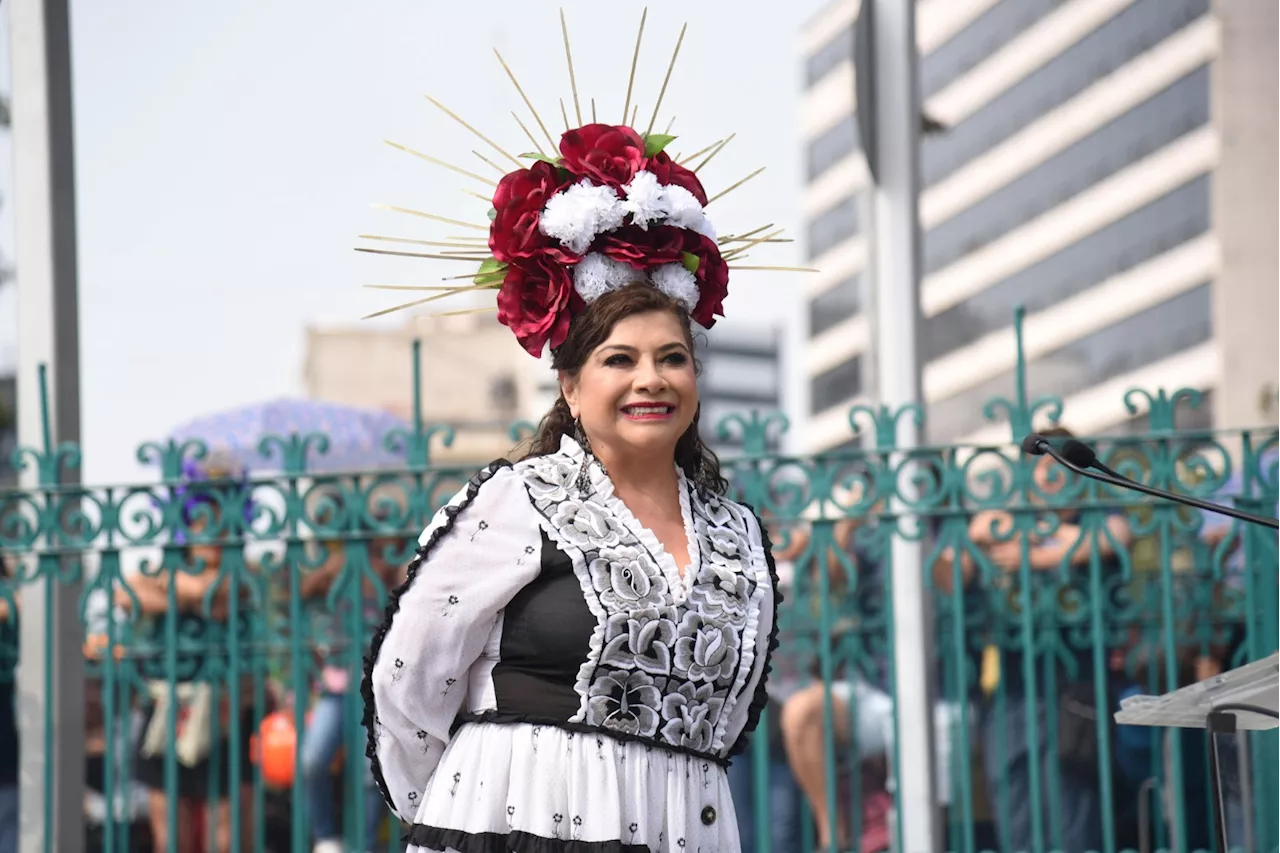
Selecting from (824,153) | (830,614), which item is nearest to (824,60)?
(824,153)

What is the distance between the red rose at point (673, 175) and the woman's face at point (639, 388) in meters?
0.27

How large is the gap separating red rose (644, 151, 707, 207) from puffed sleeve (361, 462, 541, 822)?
58cm

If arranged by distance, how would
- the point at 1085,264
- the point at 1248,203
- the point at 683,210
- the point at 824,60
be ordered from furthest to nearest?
the point at 824,60, the point at 1085,264, the point at 1248,203, the point at 683,210

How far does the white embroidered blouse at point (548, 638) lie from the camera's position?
108 inches

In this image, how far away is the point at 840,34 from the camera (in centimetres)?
5031

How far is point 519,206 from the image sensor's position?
3.00 metres

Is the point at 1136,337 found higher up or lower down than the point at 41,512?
higher up

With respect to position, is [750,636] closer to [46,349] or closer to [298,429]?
[46,349]

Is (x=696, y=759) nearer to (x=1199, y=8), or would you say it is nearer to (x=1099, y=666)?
(x=1099, y=666)

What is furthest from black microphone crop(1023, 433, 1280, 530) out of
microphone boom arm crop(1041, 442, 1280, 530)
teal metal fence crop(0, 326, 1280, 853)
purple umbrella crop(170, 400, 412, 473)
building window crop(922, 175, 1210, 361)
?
building window crop(922, 175, 1210, 361)

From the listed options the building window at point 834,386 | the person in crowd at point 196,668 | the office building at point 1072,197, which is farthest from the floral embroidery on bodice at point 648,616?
the building window at point 834,386

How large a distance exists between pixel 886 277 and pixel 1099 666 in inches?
55.8

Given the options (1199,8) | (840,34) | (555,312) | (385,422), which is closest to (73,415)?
(385,422)

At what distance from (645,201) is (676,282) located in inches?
5.6
